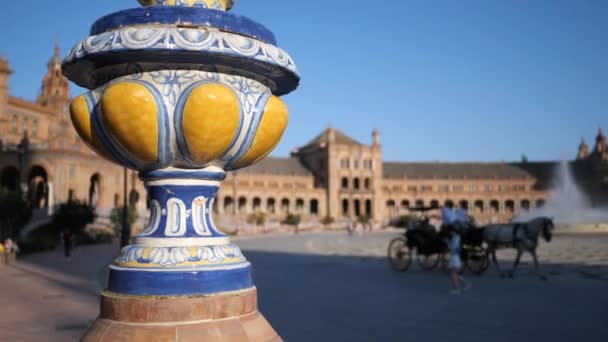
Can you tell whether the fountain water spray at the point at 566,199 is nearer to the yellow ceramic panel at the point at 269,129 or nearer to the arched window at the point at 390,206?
the arched window at the point at 390,206

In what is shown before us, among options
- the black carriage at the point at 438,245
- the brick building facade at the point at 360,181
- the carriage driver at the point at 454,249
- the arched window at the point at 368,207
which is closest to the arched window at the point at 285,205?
the brick building facade at the point at 360,181

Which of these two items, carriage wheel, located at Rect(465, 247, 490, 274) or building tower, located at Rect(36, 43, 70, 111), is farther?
building tower, located at Rect(36, 43, 70, 111)

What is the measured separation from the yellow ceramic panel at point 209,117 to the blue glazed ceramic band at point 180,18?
36 cm

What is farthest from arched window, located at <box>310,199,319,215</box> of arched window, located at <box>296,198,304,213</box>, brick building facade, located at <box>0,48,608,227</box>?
arched window, located at <box>296,198,304,213</box>

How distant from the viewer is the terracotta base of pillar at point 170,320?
2.28 m

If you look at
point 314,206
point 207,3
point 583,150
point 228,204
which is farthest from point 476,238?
point 583,150

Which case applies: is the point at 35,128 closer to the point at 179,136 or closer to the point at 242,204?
the point at 242,204

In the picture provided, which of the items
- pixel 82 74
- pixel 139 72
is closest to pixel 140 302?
pixel 139 72

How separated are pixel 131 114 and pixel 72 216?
30.6m

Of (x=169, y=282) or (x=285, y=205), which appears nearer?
(x=169, y=282)

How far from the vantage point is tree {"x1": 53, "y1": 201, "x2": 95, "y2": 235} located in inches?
1164

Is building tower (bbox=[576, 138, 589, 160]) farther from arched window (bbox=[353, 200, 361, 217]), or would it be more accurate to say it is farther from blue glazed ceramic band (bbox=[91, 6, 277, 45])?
blue glazed ceramic band (bbox=[91, 6, 277, 45])

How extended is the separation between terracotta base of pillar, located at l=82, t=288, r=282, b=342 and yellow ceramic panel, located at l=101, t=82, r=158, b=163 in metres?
0.77

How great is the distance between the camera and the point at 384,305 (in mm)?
9117
